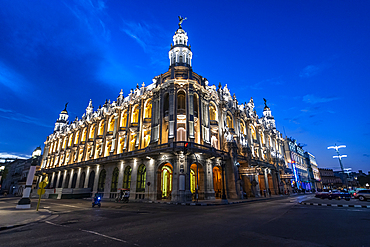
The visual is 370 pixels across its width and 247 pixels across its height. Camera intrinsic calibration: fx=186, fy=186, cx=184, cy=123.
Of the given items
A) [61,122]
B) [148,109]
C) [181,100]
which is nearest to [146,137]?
[148,109]

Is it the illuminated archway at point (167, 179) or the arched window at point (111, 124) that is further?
the arched window at point (111, 124)

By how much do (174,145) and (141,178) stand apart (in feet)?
30.1

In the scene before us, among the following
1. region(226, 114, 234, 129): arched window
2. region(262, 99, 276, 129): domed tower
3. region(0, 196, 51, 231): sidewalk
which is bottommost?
region(0, 196, 51, 231): sidewalk

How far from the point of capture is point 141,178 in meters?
30.4

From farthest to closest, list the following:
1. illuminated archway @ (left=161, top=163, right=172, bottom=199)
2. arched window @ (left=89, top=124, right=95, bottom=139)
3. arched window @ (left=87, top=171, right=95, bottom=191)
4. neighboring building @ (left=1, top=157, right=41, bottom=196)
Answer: neighboring building @ (left=1, top=157, right=41, bottom=196)
arched window @ (left=89, top=124, right=95, bottom=139)
arched window @ (left=87, top=171, right=95, bottom=191)
illuminated archway @ (left=161, top=163, right=172, bottom=199)

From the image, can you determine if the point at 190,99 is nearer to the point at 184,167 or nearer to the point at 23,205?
the point at 184,167

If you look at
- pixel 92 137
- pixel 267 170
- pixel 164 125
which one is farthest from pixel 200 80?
pixel 92 137

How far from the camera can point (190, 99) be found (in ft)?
103

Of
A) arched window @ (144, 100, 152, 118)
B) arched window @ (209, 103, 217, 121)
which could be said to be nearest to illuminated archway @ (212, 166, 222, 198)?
arched window @ (209, 103, 217, 121)

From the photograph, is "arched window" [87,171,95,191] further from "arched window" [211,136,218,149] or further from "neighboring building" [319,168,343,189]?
"neighboring building" [319,168,343,189]

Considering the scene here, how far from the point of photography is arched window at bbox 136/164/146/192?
29.8 meters

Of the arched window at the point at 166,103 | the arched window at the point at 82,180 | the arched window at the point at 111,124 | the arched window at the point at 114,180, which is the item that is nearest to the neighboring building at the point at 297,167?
the arched window at the point at 166,103

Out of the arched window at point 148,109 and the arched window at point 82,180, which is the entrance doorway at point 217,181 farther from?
the arched window at point 82,180

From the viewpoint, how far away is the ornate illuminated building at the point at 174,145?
28.0 m
